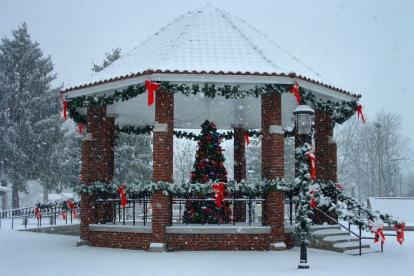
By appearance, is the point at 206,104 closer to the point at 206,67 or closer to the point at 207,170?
the point at 207,170

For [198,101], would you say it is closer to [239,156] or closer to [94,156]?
[239,156]

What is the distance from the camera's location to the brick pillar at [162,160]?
12.0 meters

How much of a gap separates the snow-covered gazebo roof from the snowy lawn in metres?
4.37

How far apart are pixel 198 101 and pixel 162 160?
366 cm

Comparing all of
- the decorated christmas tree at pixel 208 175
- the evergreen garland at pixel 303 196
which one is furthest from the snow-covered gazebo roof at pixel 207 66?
the evergreen garland at pixel 303 196

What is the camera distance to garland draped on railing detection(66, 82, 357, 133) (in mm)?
12062

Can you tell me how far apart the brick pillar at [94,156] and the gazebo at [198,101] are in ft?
0.10

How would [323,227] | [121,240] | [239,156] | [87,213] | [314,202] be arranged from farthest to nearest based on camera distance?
[239,156] < [323,227] < [87,213] < [121,240] < [314,202]

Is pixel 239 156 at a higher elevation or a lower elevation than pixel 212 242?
higher

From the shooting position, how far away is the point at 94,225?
13.3 m

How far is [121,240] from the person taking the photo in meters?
12.8

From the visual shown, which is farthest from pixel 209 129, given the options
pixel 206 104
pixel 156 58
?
pixel 156 58

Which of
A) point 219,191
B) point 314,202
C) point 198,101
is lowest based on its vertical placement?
point 314,202

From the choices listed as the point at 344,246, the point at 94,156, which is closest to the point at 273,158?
the point at 344,246
